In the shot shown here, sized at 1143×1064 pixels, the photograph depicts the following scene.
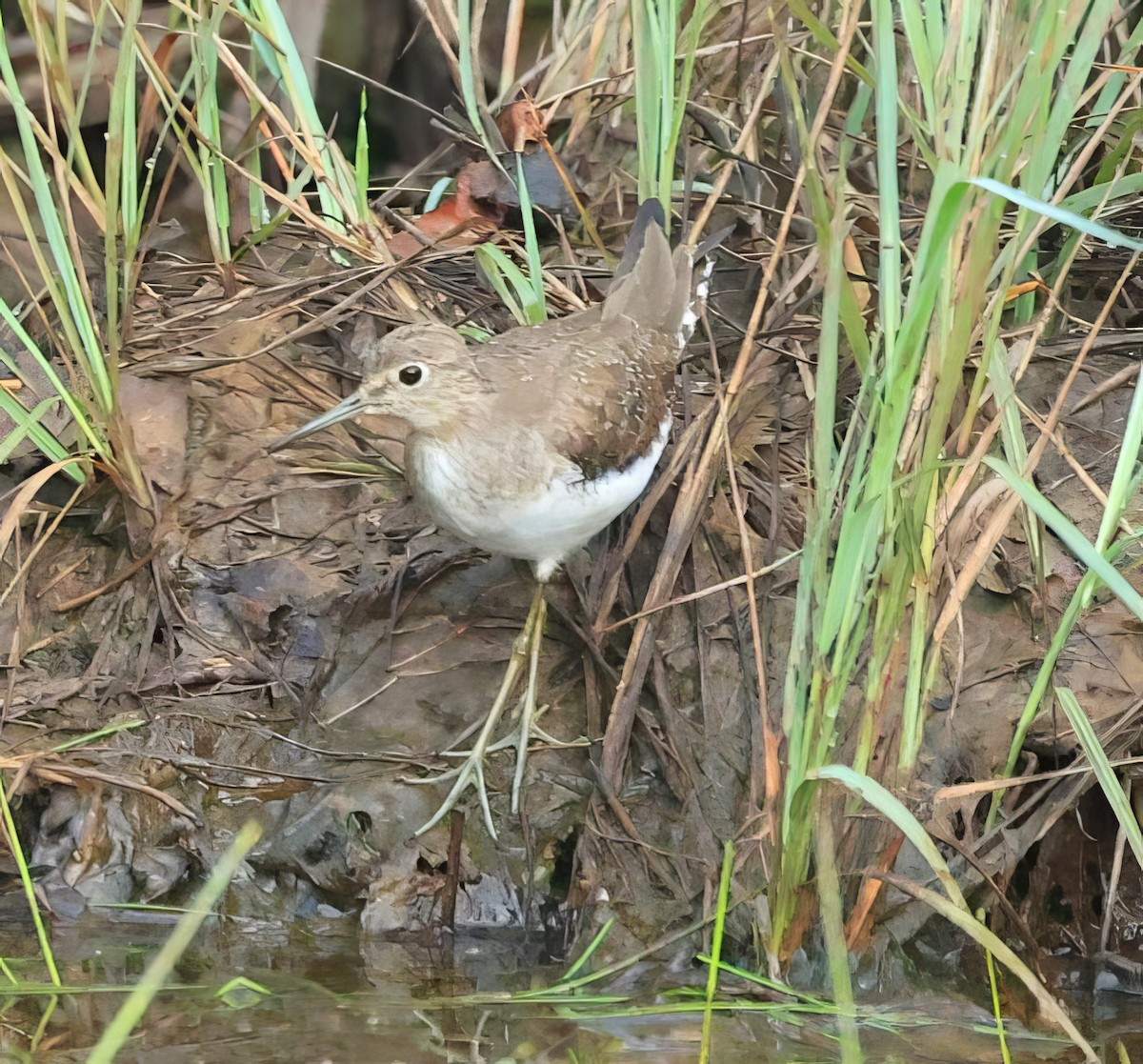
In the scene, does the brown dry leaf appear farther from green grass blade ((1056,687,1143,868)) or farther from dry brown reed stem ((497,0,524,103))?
green grass blade ((1056,687,1143,868))

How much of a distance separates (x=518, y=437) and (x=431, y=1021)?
1363 mm

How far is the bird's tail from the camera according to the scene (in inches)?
149

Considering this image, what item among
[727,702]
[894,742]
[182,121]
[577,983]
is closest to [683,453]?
[727,702]

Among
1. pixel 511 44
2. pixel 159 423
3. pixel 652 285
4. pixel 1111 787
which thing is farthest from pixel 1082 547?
pixel 511 44

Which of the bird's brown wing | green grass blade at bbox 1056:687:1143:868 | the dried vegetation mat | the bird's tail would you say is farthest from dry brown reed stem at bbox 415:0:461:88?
green grass blade at bbox 1056:687:1143:868

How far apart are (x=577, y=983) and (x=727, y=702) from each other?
91cm

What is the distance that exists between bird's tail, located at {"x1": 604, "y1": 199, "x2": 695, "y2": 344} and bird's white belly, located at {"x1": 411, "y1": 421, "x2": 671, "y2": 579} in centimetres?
60

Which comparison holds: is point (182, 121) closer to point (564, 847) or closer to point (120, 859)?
point (120, 859)

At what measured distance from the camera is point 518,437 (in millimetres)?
3314

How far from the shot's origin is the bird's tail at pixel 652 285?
3.79 meters

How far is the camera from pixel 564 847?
10.9 feet

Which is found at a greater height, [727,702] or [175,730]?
→ [727,702]

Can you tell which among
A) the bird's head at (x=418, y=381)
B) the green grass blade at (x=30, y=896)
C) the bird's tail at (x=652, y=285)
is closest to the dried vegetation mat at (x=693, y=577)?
the bird's tail at (x=652, y=285)

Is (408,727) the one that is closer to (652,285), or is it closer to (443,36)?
(652,285)
